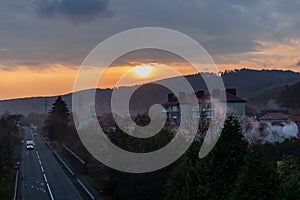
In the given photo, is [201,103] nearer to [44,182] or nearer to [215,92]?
[215,92]

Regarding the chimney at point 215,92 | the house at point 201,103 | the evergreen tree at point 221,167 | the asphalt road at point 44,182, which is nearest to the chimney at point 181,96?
the house at point 201,103

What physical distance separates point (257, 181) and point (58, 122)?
195 feet

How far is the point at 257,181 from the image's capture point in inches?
424

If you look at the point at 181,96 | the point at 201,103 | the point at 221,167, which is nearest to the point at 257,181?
the point at 221,167

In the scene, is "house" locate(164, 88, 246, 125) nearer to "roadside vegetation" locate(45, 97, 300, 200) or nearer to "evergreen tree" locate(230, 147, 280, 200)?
"roadside vegetation" locate(45, 97, 300, 200)

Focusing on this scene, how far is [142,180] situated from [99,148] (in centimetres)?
1080

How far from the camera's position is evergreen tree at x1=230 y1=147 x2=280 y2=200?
10688mm

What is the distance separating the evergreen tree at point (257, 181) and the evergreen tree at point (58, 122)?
56000 mm

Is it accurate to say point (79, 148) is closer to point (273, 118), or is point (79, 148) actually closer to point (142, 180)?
point (142, 180)

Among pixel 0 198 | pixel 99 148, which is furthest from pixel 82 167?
pixel 0 198

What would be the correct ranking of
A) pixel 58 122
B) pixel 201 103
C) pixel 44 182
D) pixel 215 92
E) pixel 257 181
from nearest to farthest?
pixel 257 181 < pixel 44 182 < pixel 201 103 < pixel 215 92 < pixel 58 122

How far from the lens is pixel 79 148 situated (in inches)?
1702

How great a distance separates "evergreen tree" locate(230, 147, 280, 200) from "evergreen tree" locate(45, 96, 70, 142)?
56.0 m

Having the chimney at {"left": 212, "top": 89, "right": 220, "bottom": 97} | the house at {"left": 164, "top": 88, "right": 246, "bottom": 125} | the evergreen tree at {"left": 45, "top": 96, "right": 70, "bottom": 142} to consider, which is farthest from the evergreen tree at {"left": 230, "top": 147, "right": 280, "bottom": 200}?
the evergreen tree at {"left": 45, "top": 96, "right": 70, "bottom": 142}
